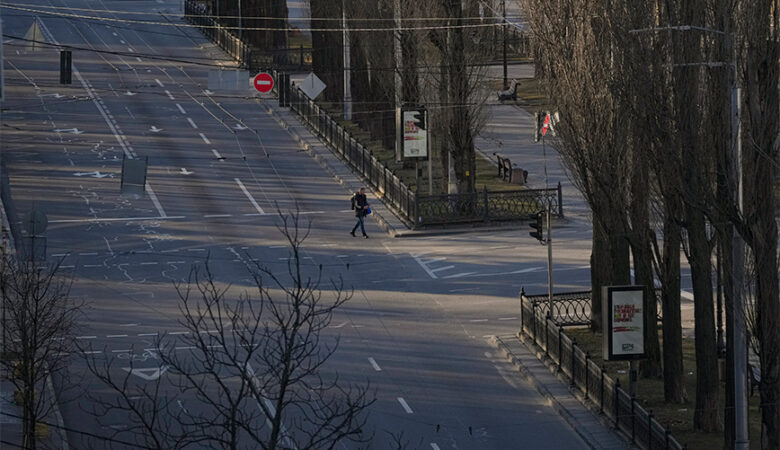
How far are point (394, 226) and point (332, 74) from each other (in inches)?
785

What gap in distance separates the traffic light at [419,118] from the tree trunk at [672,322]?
2010 cm

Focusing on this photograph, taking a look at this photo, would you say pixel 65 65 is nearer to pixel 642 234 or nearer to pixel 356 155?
pixel 356 155

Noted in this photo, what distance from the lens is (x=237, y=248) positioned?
41.7m

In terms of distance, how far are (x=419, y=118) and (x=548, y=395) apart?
19280 mm

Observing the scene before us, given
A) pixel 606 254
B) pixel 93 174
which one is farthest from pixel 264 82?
pixel 606 254

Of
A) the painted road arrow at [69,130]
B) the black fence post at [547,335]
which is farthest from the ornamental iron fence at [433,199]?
the black fence post at [547,335]

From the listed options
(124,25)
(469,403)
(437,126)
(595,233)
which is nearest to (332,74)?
(437,126)

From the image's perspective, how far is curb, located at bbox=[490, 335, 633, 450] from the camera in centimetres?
2630

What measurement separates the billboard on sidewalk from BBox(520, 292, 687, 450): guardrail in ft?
1.80

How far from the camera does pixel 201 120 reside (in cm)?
6109

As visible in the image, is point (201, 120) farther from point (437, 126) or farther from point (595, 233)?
point (595, 233)

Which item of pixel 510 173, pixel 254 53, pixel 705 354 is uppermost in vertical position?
pixel 254 53

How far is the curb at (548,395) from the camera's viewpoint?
26.3 metres

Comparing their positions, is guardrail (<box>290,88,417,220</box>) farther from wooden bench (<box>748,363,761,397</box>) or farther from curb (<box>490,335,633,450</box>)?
wooden bench (<box>748,363,761,397</box>)
